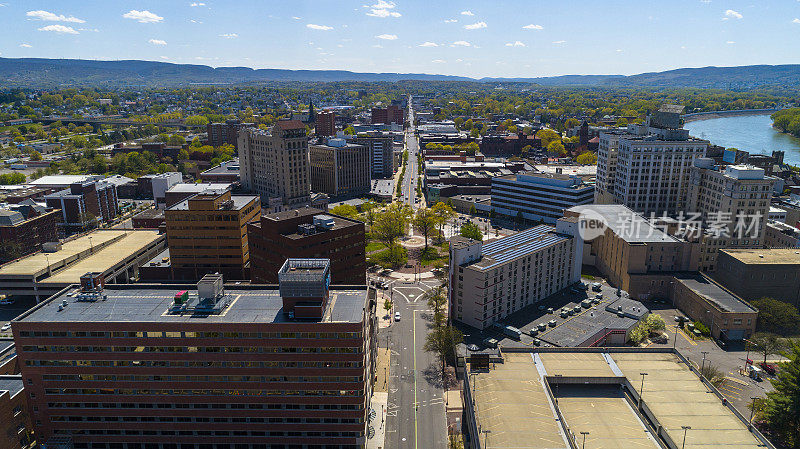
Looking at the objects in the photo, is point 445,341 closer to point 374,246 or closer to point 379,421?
point 379,421

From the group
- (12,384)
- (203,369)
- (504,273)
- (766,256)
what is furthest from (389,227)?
(12,384)

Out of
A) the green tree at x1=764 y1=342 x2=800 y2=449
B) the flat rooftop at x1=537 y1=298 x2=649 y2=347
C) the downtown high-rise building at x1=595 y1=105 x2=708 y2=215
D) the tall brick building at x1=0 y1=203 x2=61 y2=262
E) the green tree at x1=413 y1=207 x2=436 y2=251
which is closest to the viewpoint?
the green tree at x1=764 y1=342 x2=800 y2=449

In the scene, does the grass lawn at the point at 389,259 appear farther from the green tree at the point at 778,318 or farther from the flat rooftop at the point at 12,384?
the flat rooftop at the point at 12,384

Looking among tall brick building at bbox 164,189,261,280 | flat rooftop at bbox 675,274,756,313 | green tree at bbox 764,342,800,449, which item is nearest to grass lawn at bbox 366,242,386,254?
tall brick building at bbox 164,189,261,280

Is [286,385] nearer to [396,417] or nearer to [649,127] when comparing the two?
[396,417]

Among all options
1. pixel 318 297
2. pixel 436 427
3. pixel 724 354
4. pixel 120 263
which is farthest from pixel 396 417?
pixel 120 263

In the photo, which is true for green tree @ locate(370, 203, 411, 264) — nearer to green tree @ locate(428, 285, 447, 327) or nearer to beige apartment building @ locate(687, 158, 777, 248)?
green tree @ locate(428, 285, 447, 327)
